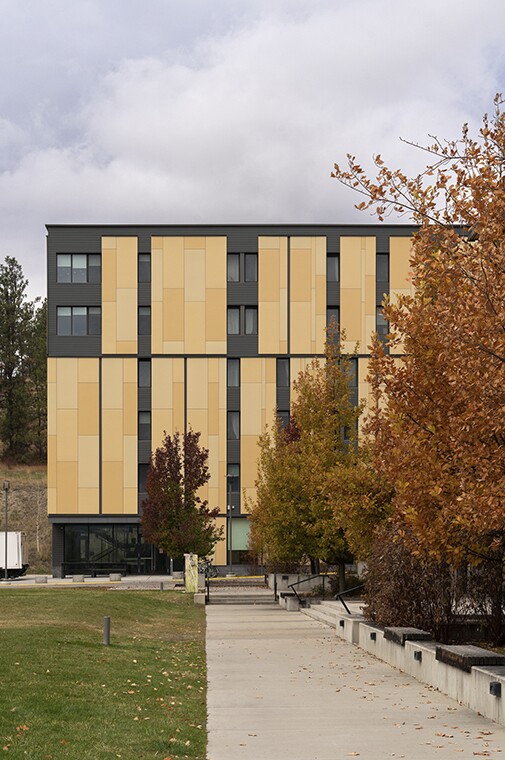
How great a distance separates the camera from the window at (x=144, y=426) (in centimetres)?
6794

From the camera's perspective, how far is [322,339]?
68062mm

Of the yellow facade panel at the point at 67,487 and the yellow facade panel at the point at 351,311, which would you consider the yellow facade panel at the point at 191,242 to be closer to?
the yellow facade panel at the point at 351,311

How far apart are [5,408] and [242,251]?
160 feet

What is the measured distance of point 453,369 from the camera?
12.2 meters

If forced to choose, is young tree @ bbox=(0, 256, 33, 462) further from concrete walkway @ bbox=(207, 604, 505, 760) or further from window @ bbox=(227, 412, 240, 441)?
concrete walkway @ bbox=(207, 604, 505, 760)

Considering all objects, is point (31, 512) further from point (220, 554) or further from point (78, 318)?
point (220, 554)

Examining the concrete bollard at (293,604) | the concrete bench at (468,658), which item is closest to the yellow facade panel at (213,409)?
the concrete bollard at (293,604)

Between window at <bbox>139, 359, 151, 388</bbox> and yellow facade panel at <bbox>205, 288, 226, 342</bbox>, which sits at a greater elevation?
yellow facade panel at <bbox>205, 288, 226, 342</bbox>

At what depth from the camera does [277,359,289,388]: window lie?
225 ft

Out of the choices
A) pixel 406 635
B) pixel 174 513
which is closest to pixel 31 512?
pixel 174 513

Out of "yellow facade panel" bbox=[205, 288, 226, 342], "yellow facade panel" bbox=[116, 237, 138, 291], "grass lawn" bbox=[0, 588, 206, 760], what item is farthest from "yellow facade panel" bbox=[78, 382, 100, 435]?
"grass lawn" bbox=[0, 588, 206, 760]

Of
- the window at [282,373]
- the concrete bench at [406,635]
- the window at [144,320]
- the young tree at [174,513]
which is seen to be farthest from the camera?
the window at [282,373]

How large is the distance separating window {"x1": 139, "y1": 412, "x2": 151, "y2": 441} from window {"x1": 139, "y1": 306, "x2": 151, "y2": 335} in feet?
18.2

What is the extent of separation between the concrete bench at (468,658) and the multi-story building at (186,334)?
174ft
